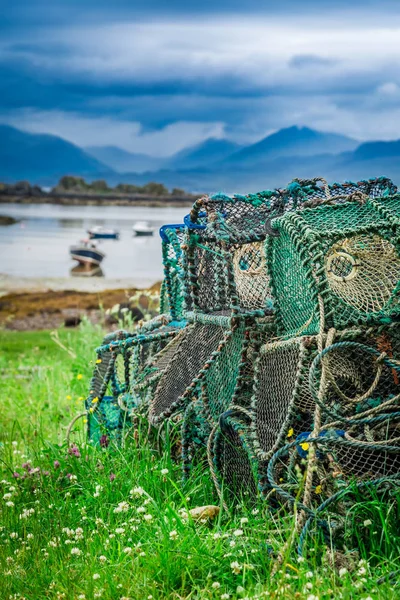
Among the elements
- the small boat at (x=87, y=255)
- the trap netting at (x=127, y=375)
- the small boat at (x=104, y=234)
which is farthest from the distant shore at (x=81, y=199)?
the trap netting at (x=127, y=375)

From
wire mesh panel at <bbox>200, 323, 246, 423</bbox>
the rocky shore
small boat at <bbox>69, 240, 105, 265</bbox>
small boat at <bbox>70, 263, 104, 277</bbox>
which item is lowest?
the rocky shore

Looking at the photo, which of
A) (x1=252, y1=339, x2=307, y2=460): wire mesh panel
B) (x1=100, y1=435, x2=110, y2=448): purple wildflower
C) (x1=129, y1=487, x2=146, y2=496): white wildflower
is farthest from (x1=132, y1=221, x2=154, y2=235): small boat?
(x1=129, y1=487, x2=146, y2=496): white wildflower

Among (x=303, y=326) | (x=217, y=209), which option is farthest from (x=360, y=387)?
(x=217, y=209)

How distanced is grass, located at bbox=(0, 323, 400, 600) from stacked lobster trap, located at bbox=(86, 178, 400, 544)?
0.58 ft

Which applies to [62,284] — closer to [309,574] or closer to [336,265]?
[336,265]

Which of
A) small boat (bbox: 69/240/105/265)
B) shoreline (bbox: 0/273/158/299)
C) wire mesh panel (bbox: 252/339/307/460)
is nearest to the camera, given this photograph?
wire mesh panel (bbox: 252/339/307/460)

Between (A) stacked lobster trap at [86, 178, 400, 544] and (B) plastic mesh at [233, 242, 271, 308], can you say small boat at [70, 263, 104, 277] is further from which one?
(A) stacked lobster trap at [86, 178, 400, 544]

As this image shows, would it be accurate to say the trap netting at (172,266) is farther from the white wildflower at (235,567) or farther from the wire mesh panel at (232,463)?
the white wildflower at (235,567)

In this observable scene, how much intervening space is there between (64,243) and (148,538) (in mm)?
83250

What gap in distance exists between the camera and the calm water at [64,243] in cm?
5453

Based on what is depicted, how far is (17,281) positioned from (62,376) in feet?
97.7

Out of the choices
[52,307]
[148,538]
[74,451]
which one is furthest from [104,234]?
[148,538]

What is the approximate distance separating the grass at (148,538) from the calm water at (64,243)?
40140 millimetres

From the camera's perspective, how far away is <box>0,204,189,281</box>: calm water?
54.5 m
